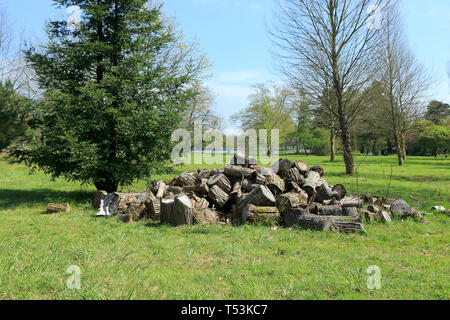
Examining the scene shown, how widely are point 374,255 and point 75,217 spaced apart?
6023mm

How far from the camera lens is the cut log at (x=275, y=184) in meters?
6.84

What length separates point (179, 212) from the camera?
5.89 meters

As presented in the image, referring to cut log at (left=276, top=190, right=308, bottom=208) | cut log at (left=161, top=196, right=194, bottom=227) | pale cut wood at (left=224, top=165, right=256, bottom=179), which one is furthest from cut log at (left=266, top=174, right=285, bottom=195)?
cut log at (left=161, top=196, right=194, bottom=227)

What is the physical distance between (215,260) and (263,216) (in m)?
2.13

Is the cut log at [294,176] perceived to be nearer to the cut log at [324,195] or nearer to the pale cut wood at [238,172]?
the cut log at [324,195]

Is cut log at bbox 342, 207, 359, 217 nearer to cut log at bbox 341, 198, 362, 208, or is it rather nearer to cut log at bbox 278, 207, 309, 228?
cut log at bbox 341, 198, 362, 208

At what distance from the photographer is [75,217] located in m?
6.89

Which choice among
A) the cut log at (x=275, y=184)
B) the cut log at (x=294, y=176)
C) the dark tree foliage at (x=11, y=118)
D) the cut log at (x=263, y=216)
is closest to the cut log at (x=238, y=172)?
the cut log at (x=275, y=184)

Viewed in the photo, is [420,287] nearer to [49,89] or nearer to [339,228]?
[339,228]

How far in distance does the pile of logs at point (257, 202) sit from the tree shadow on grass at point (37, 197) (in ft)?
6.15

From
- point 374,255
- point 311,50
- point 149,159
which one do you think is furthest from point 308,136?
point 374,255

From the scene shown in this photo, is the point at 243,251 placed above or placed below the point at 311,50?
below

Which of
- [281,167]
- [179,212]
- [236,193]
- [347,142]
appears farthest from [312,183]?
[347,142]

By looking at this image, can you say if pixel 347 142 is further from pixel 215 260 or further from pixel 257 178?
pixel 215 260
